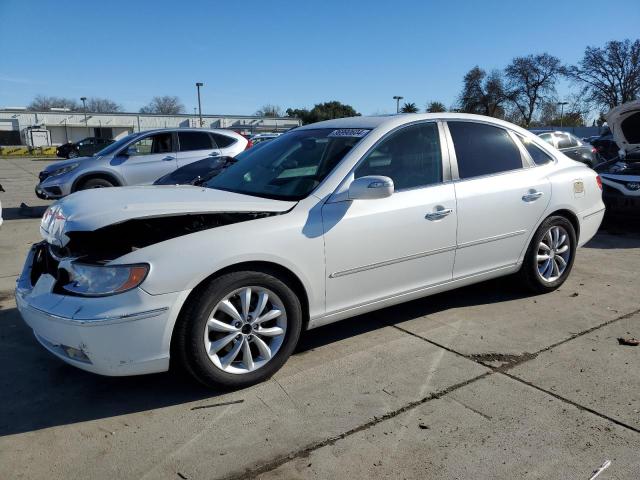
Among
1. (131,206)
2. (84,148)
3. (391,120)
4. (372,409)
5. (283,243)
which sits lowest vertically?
(372,409)

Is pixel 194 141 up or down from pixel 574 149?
up

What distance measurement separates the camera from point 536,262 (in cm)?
461

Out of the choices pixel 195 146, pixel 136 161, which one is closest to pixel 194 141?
pixel 195 146

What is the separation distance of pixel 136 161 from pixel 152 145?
464mm

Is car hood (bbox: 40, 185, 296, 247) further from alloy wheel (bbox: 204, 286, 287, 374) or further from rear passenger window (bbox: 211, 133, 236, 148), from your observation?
rear passenger window (bbox: 211, 133, 236, 148)

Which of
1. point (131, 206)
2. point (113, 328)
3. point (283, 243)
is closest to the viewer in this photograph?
point (113, 328)

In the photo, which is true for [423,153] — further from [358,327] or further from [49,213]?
[49,213]

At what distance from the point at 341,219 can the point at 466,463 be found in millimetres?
1589

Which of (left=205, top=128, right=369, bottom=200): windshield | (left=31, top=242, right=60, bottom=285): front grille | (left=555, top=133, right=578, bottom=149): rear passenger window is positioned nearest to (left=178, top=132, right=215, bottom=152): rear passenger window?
(left=205, top=128, right=369, bottom=200): windshield

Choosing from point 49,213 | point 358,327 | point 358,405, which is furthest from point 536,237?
point 49,213

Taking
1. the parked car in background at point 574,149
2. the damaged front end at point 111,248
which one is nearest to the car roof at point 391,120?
the damaged front end at point 111,248

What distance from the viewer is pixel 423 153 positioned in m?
3.92

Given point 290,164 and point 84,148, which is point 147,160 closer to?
point 290,164

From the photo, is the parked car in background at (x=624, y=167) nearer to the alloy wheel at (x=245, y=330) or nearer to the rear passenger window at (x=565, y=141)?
the rear passenger window at (x=565, y=141)
